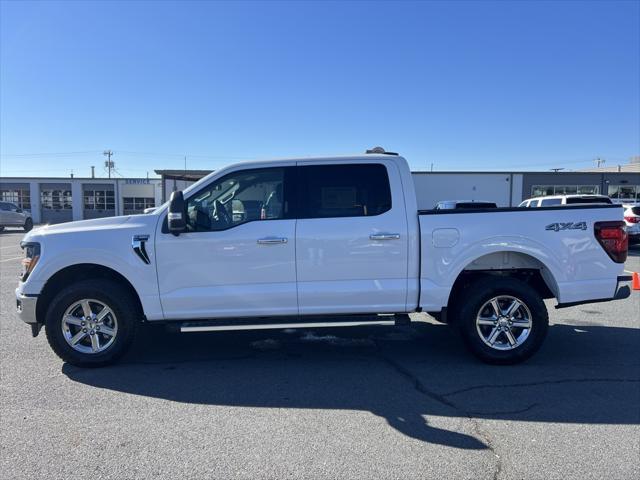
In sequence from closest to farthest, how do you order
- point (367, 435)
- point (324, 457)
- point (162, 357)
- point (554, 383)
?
point (324, 457) → point (367, 435) → point (554, 383) → point (162, 357)

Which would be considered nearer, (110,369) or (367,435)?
(367,435)

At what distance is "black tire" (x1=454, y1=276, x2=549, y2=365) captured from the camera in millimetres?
4867

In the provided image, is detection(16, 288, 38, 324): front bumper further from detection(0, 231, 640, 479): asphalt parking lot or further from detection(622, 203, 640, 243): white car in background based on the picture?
detection(622, 203, 640, 243): white car in background

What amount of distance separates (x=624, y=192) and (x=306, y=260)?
49.9 meters

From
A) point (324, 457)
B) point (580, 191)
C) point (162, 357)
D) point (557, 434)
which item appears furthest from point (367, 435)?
point (580, 191)

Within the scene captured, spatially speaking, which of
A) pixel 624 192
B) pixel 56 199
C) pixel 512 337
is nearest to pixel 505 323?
pixel 512 337

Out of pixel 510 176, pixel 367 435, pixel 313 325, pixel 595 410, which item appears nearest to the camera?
pixel 367 435

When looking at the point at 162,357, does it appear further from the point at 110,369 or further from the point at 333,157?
the point at 333,157

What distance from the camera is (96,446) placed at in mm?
3297

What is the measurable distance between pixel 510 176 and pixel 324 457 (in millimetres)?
42436

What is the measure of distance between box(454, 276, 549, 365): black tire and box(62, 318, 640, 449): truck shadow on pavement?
0.43ft

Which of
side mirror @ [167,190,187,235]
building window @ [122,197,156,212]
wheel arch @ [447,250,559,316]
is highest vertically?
building window @ [122,197,156,212]

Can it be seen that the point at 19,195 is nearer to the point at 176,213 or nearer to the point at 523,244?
the point at 176,213

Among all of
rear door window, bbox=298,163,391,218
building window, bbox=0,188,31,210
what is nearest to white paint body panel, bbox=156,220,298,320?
rear door window, bbox=298,163,391,218
